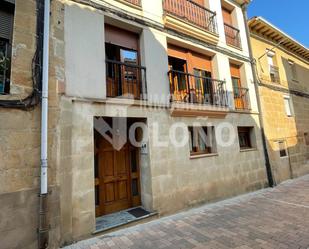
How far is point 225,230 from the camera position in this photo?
13.3 feet

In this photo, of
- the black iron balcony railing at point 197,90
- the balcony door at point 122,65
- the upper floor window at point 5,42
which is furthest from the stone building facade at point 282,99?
the upper floor window at point 5,42

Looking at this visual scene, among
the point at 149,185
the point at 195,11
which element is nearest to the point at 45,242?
the point at 149,185

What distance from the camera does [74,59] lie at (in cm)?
431

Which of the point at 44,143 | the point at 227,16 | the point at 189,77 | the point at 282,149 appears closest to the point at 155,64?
the point at 189,77

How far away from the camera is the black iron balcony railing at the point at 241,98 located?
26.6 ft

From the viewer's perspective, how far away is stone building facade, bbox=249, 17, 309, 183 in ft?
28.8

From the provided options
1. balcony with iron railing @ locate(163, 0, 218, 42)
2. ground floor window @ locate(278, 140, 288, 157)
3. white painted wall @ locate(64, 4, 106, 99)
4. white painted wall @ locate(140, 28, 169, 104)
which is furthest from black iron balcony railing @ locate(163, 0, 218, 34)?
ground floor window @ locate(278, 140, 288, 157)

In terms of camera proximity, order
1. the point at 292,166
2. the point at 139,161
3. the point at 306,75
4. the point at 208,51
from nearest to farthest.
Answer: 1. the point at 139,161
2. the point at 208,51
3. the point at 292,166
4. the point at 306,75

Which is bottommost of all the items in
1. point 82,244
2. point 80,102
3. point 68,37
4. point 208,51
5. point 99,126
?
point 82,244

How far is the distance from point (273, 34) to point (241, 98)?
4.53 metres

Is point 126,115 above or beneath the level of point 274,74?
beneath

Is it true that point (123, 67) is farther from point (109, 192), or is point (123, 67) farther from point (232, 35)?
point (232, 35)

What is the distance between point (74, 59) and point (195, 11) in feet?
17.3

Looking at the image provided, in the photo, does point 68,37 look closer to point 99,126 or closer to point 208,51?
point 99,126
